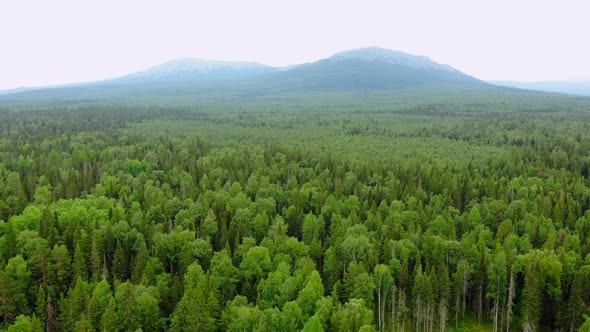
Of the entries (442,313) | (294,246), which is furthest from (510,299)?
(294,246)

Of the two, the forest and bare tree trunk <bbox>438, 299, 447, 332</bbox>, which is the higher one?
the forest

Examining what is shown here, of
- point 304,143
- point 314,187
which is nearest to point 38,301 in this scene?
point 314,187

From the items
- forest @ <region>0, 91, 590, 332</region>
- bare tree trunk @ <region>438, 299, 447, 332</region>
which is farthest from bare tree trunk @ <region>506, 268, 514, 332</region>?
bare tree trunk @ <region>438, 299, 447, 332</region>

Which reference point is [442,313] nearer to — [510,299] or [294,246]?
[510,299]

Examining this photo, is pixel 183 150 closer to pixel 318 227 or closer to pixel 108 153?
pixel 108 153

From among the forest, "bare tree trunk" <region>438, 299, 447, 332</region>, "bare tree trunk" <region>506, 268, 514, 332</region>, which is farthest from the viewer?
"bare tree trunk" <region>438, 299, 447, 332</region>

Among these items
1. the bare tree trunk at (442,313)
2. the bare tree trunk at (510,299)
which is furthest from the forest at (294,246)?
the bare tree trunk at (510,299)

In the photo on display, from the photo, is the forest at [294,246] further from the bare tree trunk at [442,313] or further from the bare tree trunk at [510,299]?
the bare tree trunk at [510,299]

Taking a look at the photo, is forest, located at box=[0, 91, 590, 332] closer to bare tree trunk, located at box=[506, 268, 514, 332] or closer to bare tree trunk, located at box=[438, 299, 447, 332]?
bare tree trunk, located at box=[438, 299, 447, 332]
